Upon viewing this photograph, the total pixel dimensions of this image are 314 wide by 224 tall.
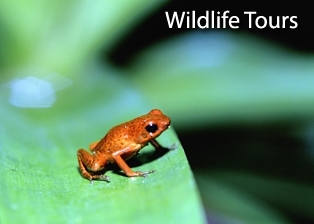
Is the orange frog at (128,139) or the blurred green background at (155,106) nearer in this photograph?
the blurred green background at (155,106)

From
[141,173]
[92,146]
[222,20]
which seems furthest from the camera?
[222,20]

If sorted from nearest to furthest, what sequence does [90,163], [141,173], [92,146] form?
[141,173], [90,163], [92,146]

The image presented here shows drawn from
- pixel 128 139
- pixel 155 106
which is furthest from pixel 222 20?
pixel 128 139

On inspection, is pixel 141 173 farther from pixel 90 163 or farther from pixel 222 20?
pixel 222 20

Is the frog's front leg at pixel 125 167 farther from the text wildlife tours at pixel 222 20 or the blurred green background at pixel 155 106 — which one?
the text wildlife tours at pixel 222 20

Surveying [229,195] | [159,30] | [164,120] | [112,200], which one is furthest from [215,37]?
[112,200]

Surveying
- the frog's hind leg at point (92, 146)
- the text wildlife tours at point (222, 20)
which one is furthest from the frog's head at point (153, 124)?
the text wildlife tours at point (222, 20)

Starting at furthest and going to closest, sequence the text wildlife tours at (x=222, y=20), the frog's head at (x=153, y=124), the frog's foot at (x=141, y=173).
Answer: the text wildlife tours at (x=222, y=20) → the frog's head at (x=153, y=124) → the frog's foot at (x=141, y=173)

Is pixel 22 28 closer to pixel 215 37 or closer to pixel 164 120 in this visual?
pixel 164 120
